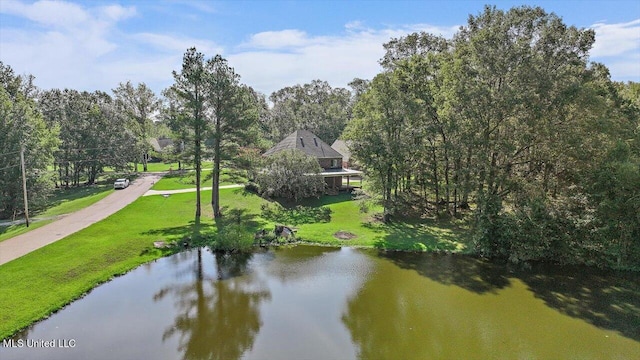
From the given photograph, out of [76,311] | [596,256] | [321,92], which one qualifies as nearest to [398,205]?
[596,256]

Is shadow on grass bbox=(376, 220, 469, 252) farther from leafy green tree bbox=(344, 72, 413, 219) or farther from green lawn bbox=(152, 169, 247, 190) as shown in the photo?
green lawn bbox=(152, 169, 247, 190)

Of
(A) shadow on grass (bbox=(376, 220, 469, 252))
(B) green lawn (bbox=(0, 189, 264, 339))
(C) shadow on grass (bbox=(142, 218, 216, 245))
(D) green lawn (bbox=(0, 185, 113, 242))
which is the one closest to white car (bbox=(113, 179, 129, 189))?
(D) green lawn (bbox=(0, 185, 113, 242))

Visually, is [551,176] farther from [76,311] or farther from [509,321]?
[76,311]

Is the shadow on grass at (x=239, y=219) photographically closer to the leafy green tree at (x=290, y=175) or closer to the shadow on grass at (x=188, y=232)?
the shadow on grass at (x=188, y=232)

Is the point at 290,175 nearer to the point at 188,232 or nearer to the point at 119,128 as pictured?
the point at 188,232

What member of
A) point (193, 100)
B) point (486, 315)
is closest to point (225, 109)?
point (193, 100)

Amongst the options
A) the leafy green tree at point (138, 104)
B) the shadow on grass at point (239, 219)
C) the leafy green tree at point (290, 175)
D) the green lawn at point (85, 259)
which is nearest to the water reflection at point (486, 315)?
the shadow on grass at point (239, 219)
